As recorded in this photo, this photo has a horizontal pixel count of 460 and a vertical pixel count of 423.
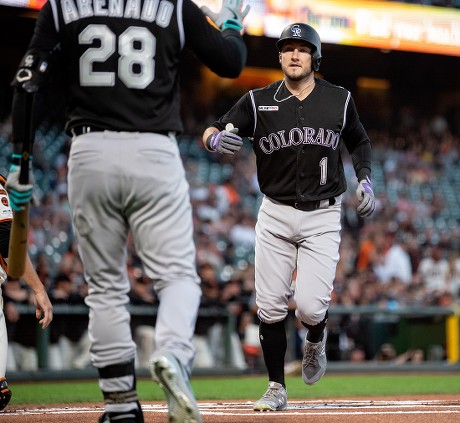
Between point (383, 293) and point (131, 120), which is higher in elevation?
point (131, 120)

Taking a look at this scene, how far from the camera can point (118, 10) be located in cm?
364

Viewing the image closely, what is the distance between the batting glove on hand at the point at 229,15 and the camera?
391 centimetres

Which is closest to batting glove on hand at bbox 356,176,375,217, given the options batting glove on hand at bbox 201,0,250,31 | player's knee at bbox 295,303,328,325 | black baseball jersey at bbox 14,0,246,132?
player's knee at bbox 295,303,328,325

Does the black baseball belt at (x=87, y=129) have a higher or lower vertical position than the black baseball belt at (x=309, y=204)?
higher

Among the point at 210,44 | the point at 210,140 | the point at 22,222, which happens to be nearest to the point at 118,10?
the point at 210,44

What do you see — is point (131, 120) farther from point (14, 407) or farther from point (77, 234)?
point (14, 407)

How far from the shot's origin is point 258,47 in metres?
20.2

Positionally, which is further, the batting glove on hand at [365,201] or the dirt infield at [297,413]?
the batting glove on hand at [365,201]

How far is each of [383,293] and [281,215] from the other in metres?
8.42

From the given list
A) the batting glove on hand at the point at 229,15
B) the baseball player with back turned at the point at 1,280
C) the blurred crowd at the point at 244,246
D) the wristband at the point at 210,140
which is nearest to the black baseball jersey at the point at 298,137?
the wristband at the point at 210,140

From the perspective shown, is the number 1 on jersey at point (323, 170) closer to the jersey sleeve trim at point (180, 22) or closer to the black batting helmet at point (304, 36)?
the black batting helmet at point (304, 36)

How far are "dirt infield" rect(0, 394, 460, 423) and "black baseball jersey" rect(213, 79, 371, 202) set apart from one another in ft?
4.29

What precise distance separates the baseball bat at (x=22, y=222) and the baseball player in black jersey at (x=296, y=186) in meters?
1.81

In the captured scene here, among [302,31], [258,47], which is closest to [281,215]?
[302,31]
